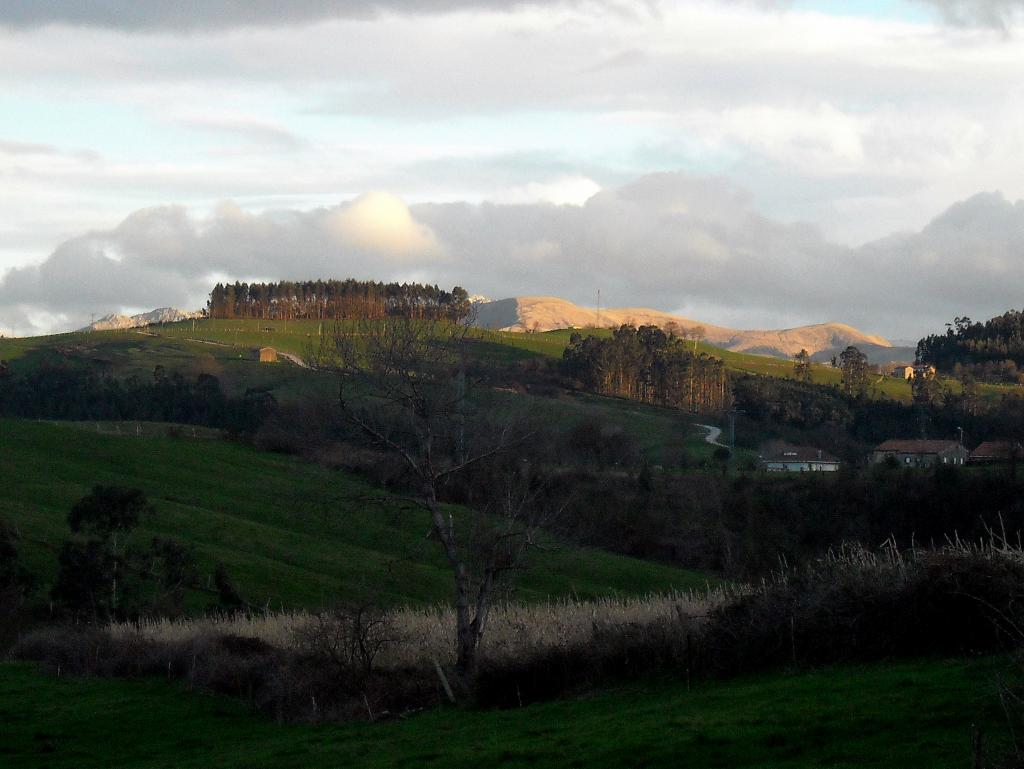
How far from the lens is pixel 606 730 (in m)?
→ 17.3

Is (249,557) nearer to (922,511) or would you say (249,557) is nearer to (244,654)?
(244,654)

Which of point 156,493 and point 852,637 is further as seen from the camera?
point 156,493

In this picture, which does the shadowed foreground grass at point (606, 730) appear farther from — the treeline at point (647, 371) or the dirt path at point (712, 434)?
the treeline at point (647, 371)

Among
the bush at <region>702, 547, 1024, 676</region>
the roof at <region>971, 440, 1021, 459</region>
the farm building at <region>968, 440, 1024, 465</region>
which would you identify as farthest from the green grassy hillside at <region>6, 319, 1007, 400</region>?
the bush at <region>702, 547, 1024, 676</region>

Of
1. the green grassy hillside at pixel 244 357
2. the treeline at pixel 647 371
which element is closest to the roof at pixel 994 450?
the green grassy hillside at pixel 244 357

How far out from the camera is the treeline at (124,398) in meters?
116

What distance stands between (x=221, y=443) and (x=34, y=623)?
1781 inches

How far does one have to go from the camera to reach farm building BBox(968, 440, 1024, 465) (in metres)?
96.1

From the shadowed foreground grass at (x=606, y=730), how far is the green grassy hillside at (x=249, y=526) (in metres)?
17.9

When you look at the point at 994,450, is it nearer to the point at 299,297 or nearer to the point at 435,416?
the point at 435,416

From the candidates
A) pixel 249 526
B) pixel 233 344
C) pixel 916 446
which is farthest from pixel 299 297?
pixel 249 526

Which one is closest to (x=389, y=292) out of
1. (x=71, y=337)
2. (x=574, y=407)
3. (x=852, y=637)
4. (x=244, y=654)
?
(x=71, y=337)

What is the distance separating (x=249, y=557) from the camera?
58.5 m

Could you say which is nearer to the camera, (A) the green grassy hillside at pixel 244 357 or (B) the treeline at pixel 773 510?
(B) the treeline at pixel 773 510
